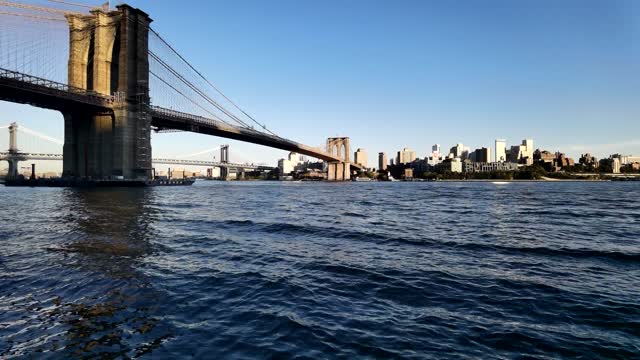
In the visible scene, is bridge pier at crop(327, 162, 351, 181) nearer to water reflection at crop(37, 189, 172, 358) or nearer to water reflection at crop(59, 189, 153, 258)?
water reflection at crop(59, 189, 153, 258)

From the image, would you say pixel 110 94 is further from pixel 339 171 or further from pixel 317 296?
pixel 339 171

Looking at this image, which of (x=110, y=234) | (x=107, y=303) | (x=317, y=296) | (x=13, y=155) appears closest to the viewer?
(x=107, y=303)

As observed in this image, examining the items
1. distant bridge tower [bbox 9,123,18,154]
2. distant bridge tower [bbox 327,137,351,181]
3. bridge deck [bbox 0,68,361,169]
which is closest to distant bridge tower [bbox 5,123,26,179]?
distant bridge tower [bbox 9,123,18,154]

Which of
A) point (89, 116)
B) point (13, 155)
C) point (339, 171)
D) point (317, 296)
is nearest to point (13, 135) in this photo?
point (13, 155)

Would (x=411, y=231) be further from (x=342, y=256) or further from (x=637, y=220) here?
(x=637, y=220)

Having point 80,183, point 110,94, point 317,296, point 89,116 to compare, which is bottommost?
point 317,296

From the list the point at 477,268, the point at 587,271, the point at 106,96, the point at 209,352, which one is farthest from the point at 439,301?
the point at 106,96

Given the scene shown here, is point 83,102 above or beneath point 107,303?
above

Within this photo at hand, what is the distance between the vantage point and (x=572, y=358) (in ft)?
18.5

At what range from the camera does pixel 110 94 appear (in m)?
72.7

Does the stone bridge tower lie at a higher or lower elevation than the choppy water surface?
higher

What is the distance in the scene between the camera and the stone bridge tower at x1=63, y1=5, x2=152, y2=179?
70.0 meters

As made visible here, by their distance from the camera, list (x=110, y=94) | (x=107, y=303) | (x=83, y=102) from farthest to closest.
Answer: (x=110, y=94), (x=83, y=102), (x=107, y=303)

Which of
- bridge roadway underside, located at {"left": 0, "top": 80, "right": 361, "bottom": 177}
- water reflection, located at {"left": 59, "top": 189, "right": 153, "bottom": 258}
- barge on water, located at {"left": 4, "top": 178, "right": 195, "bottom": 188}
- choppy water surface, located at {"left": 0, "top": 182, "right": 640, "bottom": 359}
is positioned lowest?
choppy water surface, located at {"left": 0, "top": 182, "right": 640, "bottom": 359}
